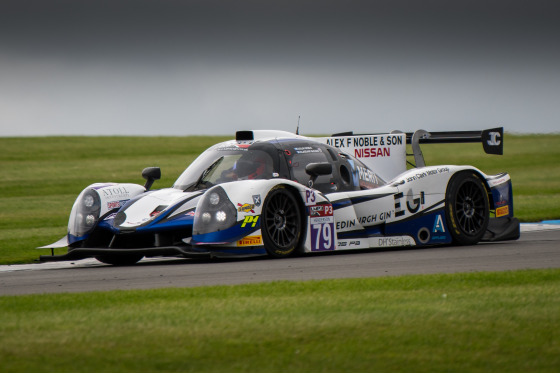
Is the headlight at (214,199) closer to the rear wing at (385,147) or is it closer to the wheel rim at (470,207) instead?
the rear wing at (385,147)

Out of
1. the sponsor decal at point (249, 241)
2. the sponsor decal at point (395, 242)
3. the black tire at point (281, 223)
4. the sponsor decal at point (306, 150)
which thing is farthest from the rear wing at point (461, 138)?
the sponsor decal at point (249, 241)

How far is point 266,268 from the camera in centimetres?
1027

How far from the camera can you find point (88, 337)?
6.15 m

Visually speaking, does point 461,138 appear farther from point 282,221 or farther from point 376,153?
point 282,221

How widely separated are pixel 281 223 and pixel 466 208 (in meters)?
3.30

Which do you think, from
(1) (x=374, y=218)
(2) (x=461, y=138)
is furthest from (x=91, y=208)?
Answer: (2) (x=461, y=138)

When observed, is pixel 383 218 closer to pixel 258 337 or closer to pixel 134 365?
pixel 258 337

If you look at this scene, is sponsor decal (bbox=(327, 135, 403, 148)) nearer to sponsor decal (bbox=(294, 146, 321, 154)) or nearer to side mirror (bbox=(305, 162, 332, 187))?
sponsor decal (bbox=(294, 146, 321, 154))

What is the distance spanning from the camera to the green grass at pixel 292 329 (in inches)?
216

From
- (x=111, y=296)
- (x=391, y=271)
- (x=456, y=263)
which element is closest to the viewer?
(x=111, y=296)

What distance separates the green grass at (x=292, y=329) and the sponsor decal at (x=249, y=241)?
274cm

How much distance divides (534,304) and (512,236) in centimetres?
692

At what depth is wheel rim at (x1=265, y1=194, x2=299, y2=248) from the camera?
11.4 m

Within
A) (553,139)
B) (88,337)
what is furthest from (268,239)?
(553,139)
